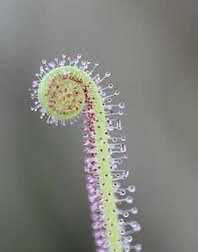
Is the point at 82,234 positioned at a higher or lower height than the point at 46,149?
lower

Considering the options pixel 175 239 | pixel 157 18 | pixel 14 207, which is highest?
pixel 157 18

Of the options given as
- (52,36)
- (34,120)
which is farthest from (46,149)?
(52,36)

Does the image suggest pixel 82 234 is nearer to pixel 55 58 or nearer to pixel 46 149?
pixel 46 149
